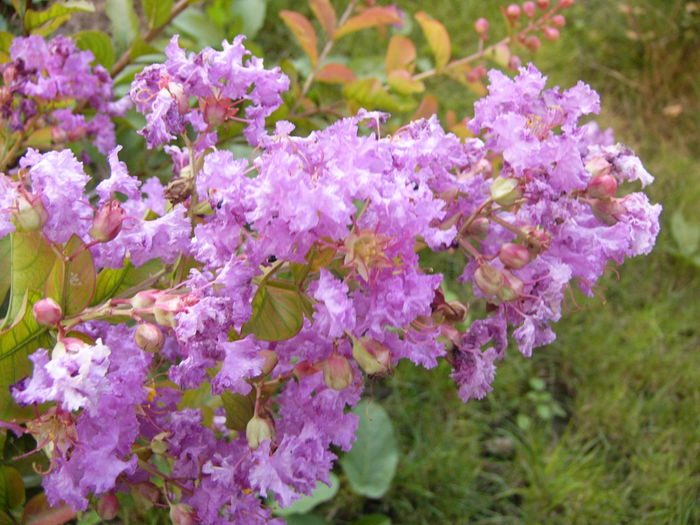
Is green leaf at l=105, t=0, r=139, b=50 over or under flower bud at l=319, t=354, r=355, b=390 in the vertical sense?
over

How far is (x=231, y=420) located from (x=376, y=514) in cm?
85

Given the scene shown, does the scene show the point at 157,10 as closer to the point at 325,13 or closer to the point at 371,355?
the point at 325,13

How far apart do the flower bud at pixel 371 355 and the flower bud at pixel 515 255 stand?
0.17 metres

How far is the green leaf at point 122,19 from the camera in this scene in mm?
1487

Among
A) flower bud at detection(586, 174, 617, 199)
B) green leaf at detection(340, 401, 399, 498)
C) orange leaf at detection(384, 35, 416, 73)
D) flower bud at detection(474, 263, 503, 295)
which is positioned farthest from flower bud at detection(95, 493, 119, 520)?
orange leaf at detection(384, 35, 416, 73)

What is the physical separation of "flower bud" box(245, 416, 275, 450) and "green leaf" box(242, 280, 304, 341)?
0.10 meters

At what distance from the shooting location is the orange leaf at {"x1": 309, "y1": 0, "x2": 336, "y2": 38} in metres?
1.59

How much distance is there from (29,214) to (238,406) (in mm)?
319

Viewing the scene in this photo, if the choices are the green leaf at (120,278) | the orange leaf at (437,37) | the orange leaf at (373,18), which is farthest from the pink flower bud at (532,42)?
the green leaf at (120,278)

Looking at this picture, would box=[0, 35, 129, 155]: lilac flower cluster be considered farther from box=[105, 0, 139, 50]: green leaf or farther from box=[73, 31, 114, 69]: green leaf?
box=[105, 0, 139, 50]: green leaf

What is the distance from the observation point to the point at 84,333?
2.61 ft

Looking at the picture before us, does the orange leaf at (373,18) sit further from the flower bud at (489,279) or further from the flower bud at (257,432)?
the flower bud at (257,432)

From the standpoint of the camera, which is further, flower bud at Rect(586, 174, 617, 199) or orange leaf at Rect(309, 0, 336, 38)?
orange leaf at Rect(309, 0, 336, 38)

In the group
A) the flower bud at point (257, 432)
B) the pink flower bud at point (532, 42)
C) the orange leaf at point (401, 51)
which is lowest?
the flower bud at point (257, 432)
